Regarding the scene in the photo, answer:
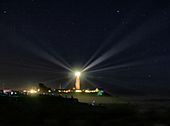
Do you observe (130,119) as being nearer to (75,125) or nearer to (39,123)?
(75,125)

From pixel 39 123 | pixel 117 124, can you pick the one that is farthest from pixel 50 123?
pixel 117 124

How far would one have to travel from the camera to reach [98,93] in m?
154

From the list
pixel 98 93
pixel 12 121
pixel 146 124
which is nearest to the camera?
pixel 146 124

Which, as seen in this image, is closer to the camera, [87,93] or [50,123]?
[50,123]

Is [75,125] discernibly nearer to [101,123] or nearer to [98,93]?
[101,123]

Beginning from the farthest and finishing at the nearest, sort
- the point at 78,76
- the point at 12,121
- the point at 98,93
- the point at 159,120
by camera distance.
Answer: the point at 98,93 → the point at 78,76 → the point at 12,121 → the point at 159,120

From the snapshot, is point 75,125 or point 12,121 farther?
point 12,121

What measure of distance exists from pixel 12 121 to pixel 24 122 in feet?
2.29

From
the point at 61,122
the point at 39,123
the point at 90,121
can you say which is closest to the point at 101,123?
the point at 90,121

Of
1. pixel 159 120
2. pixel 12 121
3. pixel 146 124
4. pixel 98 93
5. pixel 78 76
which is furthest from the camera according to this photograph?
pixel 98 93

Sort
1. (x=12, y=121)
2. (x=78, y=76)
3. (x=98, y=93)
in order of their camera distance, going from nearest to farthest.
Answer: (x=12, y=121)
(x=78, y=76)
(x=98, y=93)

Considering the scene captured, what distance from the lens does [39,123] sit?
13070 millimetres

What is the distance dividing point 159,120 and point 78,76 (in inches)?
4866

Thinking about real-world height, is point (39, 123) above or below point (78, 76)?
below
